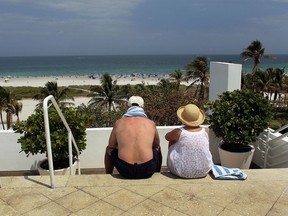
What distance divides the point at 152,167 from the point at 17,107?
2495 cm

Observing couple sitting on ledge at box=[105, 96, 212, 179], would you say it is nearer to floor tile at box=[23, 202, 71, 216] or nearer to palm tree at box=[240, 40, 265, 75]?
floor tile at box=[23, 202, 71, 216]

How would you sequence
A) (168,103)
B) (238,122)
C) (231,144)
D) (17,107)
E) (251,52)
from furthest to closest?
(251,52)
(17,107)
(168,103)
(231,144)
(238,122)

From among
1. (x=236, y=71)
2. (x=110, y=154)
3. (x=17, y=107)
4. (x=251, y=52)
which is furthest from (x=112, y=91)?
(x=110, y=154)

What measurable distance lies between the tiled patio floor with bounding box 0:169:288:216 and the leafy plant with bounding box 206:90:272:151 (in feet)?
5.11

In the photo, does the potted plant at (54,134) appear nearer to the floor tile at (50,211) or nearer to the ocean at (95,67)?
the floor tile at (50,211)

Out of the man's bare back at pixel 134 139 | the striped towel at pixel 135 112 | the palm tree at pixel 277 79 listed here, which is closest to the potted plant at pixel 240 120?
the striped towel at pixel 135 112

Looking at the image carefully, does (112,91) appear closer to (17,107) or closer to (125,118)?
(17,107)

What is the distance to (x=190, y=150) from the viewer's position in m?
3.23

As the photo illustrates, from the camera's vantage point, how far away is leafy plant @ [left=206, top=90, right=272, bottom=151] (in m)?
4.92

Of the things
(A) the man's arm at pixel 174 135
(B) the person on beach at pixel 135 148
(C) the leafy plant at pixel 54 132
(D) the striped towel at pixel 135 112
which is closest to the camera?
(B) the person on beach at pixel 135 148

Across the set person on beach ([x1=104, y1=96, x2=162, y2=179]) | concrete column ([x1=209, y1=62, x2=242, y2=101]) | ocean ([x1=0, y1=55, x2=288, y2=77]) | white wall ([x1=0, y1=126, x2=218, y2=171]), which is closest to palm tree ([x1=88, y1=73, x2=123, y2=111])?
concrete column ([x1=209, y1=62, x2=242, y2=101])

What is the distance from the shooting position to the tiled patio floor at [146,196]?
8.70ft

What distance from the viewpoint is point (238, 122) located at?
4.91 metres

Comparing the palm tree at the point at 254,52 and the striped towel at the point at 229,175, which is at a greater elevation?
the palm tree at the point at 254,52
